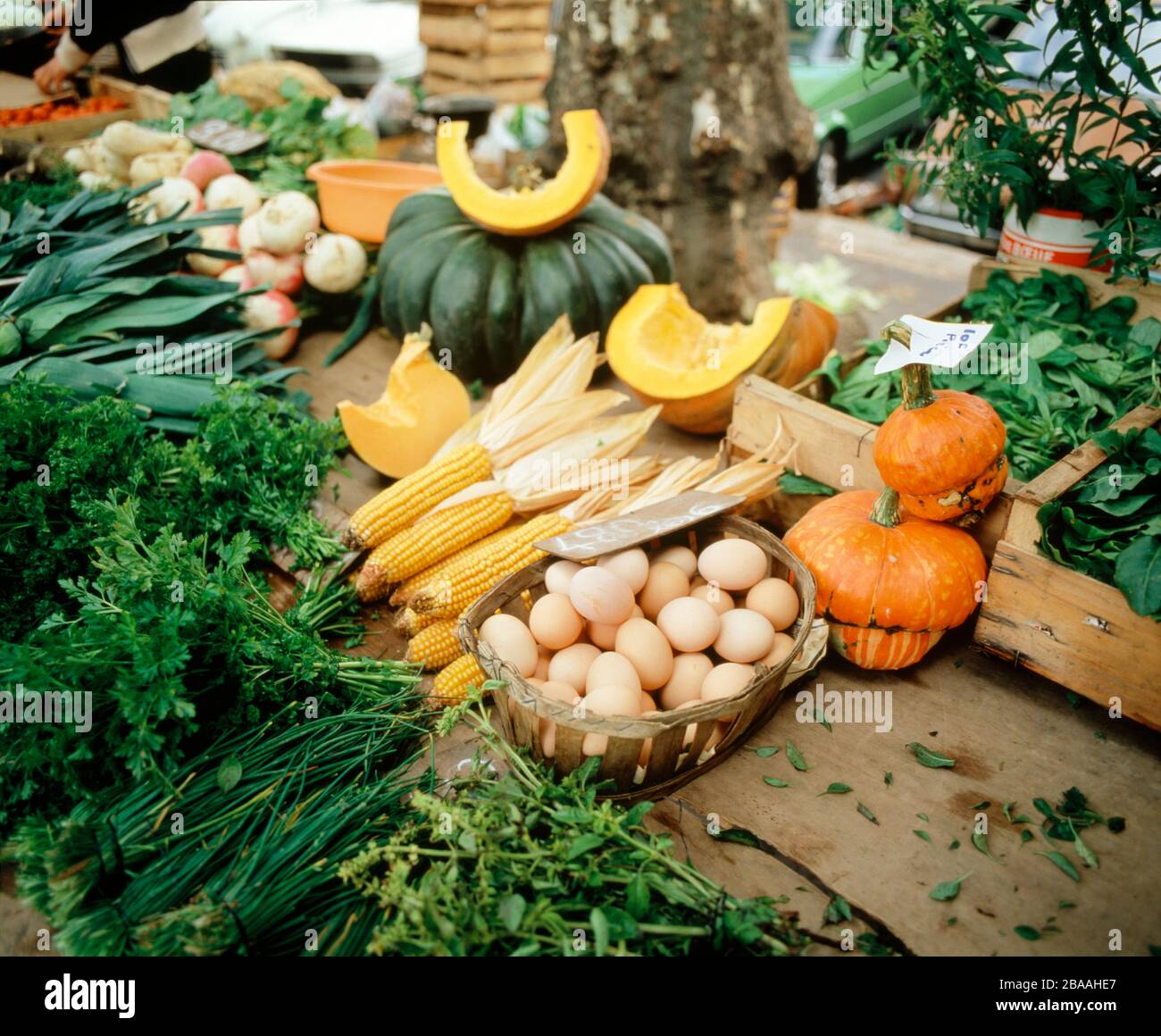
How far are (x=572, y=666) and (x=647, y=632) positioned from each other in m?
0.20

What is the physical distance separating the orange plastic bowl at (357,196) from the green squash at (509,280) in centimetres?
55

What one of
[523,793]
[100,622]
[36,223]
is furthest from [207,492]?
[36,223]

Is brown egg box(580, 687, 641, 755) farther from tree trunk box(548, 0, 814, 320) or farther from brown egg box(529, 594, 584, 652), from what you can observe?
tree trunk box(548, 0, 814, 320)

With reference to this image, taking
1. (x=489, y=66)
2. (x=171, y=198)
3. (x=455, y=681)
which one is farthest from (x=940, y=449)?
(x=489, y=66)

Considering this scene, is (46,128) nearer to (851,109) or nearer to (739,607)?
(739,607)

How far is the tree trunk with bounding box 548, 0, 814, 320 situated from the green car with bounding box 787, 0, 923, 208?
3.76 metres

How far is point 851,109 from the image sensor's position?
773cm

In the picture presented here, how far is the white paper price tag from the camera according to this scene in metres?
1.96

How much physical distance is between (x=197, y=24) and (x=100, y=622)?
19.1 ft

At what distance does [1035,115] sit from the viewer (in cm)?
269

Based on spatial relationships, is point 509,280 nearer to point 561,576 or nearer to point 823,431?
point 823,431

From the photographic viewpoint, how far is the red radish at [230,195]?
4055mm

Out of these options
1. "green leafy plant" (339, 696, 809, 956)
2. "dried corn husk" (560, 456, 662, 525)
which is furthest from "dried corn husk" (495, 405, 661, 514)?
"green leafy plant" (339, 696, 809, 956)

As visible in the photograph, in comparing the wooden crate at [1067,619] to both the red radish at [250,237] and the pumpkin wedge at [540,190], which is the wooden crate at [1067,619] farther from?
the red radish at [250,237]
